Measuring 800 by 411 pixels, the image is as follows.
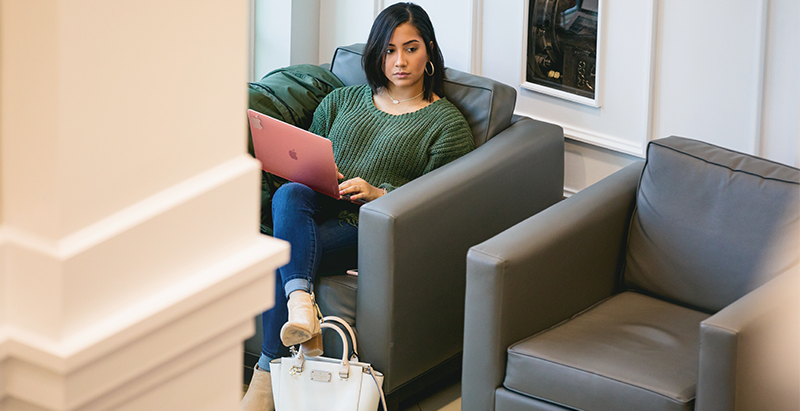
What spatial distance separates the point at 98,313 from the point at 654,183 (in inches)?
84.7

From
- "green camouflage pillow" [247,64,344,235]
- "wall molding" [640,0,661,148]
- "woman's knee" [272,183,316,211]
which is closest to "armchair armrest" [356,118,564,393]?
"woman's knee" [272,183,316,211]

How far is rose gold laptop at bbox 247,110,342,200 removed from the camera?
8.35 feet

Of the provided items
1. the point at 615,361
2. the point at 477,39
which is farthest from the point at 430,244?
the point at 477,39

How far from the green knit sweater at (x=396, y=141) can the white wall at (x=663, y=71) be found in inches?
16.9

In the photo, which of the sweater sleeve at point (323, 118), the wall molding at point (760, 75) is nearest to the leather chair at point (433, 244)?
the sweater sleeve at point (323, 118)

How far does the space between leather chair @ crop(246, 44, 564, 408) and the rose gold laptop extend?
0.69 ft

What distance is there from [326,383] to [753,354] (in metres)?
1.13

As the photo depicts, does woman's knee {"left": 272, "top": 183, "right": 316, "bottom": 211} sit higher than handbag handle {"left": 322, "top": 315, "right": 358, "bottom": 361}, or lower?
higher

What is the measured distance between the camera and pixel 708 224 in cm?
233

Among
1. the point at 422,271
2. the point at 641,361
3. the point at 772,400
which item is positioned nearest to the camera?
the point at 772,400

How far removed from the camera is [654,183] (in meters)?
2.45

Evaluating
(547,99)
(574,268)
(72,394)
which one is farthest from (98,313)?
(547,99)

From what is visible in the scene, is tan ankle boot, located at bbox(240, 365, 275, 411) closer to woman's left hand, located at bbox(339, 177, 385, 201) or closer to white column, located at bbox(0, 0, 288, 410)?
woman's left hand, located at bbox(339, 177, 385, 201)

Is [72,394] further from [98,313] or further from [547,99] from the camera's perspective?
[547,99]
